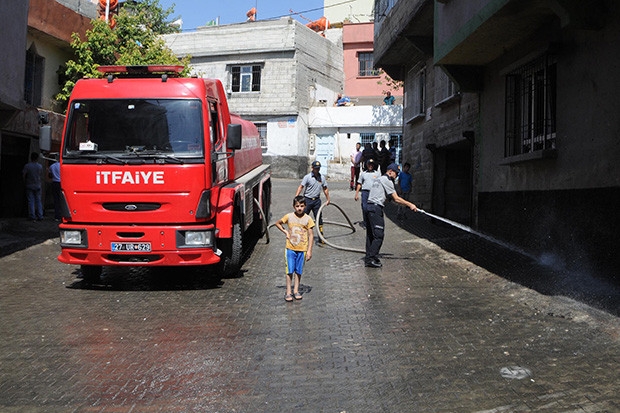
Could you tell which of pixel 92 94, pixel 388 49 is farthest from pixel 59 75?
pixel 92 94

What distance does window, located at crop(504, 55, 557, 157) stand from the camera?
9.88 m

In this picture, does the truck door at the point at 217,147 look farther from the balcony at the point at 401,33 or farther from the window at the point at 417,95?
the window at the point at 417,95

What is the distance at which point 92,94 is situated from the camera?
8.80 metres

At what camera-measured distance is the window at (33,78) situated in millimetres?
17969

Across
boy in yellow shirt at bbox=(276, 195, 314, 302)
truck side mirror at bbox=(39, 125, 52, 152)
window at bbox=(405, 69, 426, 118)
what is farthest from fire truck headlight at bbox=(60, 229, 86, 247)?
window at bbox=(405, 69, 426, 118)

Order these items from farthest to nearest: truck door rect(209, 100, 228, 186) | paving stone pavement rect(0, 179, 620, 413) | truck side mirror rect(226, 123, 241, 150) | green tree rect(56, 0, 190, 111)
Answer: green tree rect(56, 0, 190, 111) < truck side mirror rect(226, 123, 241, 150) < truck door rect(209, 100, 228, 186) < paving stone pavement rect(0, 179, 620, 413)

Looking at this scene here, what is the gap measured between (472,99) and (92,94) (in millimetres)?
8381

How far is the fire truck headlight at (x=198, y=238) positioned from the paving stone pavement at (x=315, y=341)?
73cm

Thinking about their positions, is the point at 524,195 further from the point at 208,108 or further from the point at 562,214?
the point at 208,108

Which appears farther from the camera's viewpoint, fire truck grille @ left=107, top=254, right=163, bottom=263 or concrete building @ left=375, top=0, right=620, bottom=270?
fire truck grille @ left=107, top=254, right=163, bottom=263

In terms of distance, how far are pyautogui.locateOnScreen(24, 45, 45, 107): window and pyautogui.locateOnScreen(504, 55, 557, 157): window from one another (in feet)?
45.0

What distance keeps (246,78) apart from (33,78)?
14.7 meters

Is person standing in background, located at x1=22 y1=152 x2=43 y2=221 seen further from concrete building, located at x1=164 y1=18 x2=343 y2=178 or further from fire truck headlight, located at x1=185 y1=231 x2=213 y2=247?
concrete building, located at x1=164 y1=18 x2=343 y2=178

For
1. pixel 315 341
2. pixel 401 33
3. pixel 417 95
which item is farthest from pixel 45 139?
Answer: pixel 417 95
